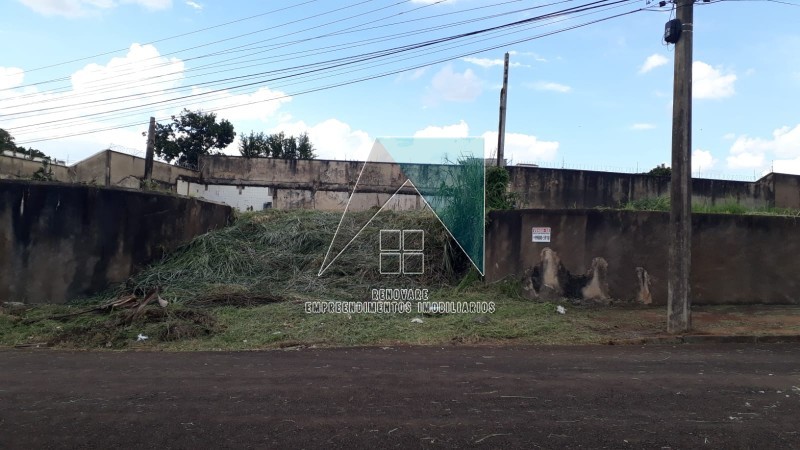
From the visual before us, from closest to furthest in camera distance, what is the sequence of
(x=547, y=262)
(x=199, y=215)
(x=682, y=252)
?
1. (x=682, y=252)
2. (x=547, y=262)
3. (x=199, y=215)

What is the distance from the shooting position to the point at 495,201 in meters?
12.8

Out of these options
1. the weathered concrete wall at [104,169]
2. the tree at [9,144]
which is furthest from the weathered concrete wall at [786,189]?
the tree at [9,144]

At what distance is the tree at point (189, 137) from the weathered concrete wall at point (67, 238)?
30293 millimetres

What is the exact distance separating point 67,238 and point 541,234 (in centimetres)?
990

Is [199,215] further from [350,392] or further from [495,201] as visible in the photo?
[350,392]

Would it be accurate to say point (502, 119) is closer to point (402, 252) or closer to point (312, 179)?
point (402, 252)

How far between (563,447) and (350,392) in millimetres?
2274

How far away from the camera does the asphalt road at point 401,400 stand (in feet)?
13.6

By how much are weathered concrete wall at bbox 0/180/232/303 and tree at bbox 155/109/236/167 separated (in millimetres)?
30293

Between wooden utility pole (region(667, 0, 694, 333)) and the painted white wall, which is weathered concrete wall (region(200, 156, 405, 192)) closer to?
the painted white wall

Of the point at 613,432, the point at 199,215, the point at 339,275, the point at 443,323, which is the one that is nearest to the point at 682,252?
the point at 443,323

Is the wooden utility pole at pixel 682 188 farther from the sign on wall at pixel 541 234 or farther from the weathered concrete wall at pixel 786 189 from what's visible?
the weathered concrete wall at pixel 786 189

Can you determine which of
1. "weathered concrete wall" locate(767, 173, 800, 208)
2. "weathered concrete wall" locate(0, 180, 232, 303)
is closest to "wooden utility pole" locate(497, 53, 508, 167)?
"weathered concrete wall" locate(0, 180, 232, 303)

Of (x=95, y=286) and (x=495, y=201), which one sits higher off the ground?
(x=495, y=201)
